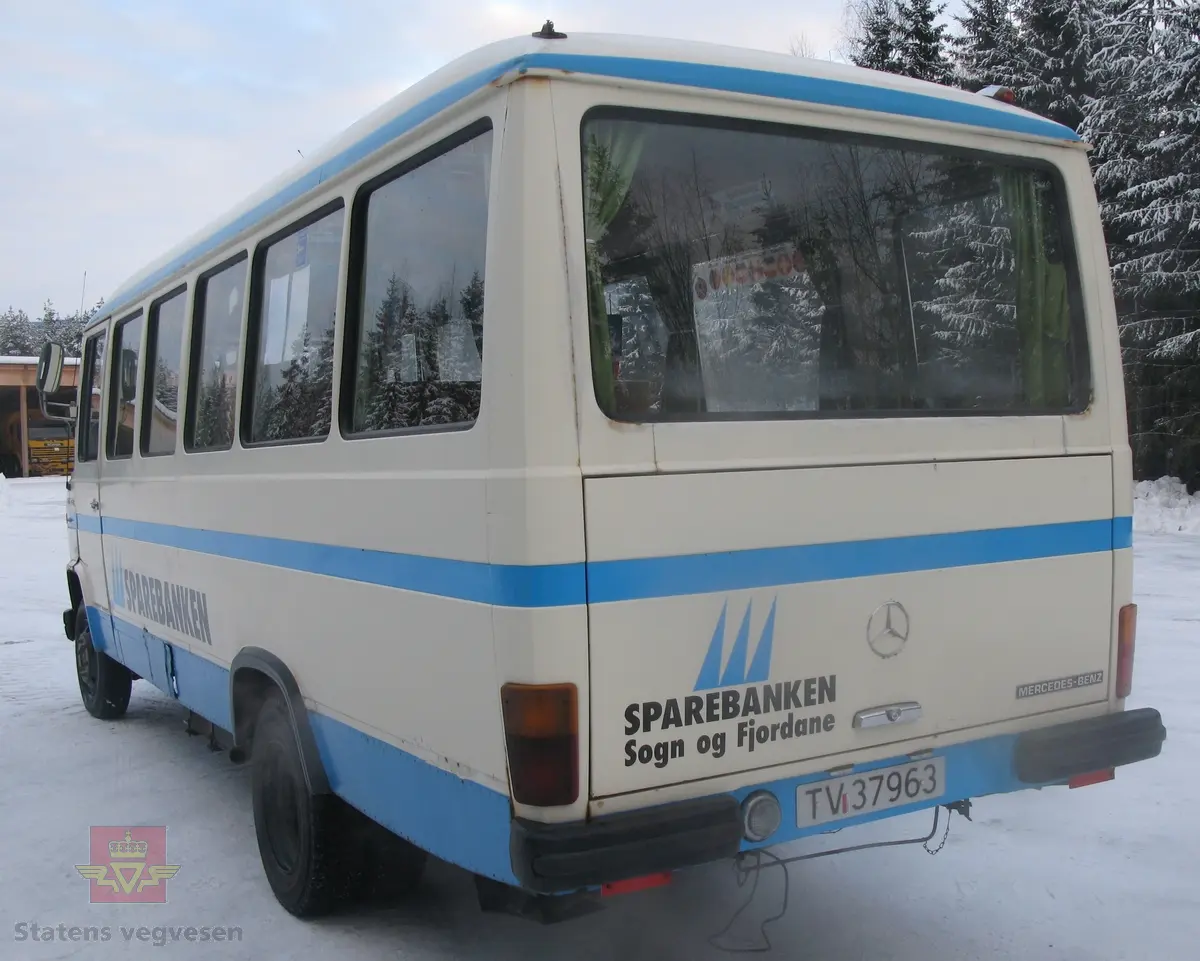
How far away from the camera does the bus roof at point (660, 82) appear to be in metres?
2.87

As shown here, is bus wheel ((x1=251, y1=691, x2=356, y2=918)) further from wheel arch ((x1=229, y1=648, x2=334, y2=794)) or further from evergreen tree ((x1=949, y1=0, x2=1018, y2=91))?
evergreen tree ((x1=949, y1=0, x2=1018, y2=91))

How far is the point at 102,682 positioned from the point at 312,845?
12.5 feet

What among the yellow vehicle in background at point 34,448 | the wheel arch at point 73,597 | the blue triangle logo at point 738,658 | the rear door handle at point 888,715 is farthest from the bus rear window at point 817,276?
the yellow vehicle in background at point 34,448

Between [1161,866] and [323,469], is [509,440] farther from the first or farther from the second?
[1161,866]

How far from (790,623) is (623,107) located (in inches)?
55.6

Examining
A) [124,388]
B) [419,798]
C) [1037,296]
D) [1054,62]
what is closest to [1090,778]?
[1037,296]

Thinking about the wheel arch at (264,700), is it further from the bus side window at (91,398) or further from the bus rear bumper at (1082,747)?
the bus side window at (91,398)

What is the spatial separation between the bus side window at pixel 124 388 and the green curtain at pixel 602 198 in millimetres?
3933

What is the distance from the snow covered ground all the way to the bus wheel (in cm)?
12

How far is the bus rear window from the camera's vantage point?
9.74 ft

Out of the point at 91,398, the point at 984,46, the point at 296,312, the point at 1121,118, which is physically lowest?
the point at 91,398

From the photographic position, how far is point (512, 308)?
2.80 m

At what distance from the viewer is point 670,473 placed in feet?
9.41

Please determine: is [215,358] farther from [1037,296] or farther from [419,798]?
[1037,296]
